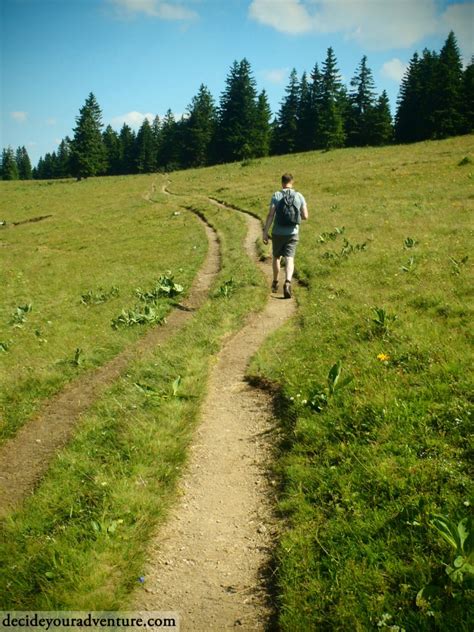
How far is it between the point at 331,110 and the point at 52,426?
86.4 m

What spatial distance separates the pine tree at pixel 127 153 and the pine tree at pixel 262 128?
4344 cm

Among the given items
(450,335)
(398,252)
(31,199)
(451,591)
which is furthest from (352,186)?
(31,199)

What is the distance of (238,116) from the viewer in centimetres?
8550

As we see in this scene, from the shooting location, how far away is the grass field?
4145 mm

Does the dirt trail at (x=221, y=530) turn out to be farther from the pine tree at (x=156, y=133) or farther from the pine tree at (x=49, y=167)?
the pine tree at (x=49, y=167)

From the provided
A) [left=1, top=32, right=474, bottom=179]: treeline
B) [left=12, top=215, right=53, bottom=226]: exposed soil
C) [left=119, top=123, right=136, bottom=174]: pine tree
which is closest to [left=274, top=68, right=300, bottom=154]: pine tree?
[left=1, top=32, right=474, bottom=179]: treeline

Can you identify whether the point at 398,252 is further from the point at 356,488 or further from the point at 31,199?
the point at 31,199

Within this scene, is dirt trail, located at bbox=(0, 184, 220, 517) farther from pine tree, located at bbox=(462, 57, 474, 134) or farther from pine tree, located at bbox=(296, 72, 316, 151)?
pine tree, located at bbox=(296, 72, 316, 151)

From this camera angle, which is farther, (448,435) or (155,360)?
(155,360)

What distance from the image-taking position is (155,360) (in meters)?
9.86

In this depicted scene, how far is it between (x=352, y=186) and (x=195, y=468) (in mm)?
31996

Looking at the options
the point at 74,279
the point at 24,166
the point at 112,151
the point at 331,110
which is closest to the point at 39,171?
the point at 24,166

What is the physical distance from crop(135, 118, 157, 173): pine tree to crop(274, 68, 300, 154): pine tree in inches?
1332

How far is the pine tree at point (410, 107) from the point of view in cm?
8119
